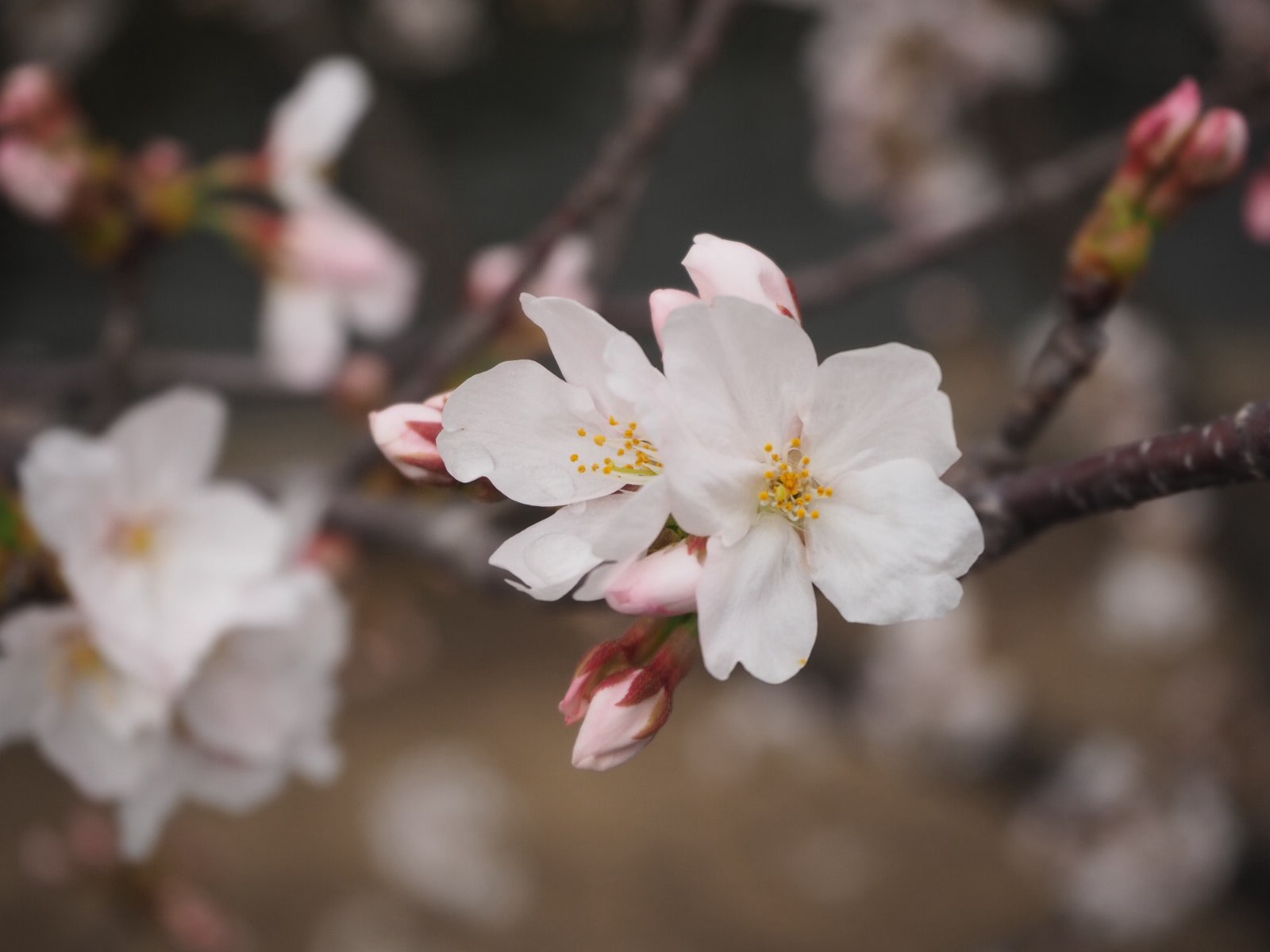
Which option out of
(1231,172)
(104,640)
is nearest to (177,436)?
(104,640)

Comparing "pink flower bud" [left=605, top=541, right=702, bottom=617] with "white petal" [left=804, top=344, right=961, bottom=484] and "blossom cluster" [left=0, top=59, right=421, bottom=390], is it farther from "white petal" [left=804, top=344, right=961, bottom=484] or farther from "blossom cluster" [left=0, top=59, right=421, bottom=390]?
"blossom cluster" [left=0, top=59, right=421, bottom=390]

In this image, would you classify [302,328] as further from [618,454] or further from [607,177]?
[618,454]

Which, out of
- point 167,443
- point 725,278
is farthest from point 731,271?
point 167,443

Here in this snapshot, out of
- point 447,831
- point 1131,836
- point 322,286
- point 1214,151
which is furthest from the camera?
point 447,831

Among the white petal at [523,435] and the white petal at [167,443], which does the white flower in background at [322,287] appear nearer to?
the white petal at [167,443]

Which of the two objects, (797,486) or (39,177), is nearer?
(797,486)

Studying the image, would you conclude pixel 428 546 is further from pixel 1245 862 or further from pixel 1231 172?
pixel 1245 862

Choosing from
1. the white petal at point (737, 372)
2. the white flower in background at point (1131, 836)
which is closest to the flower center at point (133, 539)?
the white petal at point (737, 372)

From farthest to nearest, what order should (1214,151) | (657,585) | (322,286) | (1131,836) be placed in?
(1131,836)
(322,286)
(1214,151)
(657,585)
